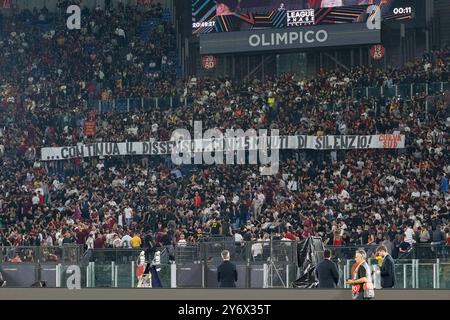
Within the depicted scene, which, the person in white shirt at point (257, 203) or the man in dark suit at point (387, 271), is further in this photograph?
the person in white shirt at point (257, 203)

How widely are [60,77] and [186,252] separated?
2625 centimetres

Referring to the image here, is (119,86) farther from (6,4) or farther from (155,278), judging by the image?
(155,278)

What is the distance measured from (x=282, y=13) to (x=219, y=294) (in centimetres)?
3174

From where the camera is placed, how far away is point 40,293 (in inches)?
1018

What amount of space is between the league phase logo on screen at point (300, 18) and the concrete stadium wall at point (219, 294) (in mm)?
30113

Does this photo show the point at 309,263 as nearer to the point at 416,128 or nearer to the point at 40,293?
the point at 40,293

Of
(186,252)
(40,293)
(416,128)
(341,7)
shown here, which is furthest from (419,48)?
(40,293)

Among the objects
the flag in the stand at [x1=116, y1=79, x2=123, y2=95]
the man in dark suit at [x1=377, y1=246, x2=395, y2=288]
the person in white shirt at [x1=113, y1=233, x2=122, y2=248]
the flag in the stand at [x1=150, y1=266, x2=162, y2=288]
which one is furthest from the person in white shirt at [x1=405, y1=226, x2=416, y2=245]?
the flag in the stand at [x1=116, y1=79, x2=123, y2=95]

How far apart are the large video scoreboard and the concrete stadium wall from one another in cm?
2991

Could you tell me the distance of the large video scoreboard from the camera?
173 ft

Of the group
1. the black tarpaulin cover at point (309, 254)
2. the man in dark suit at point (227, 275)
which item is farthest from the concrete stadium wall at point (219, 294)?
the black tarpaulin cover at point (309, 254)

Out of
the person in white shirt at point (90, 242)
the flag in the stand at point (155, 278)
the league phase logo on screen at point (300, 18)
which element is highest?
the league phase logo on screen at point (300, 18)

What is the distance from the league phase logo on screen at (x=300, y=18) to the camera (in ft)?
177

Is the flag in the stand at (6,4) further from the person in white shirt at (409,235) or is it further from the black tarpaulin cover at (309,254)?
the black tarpaulin cover at (309,254)
